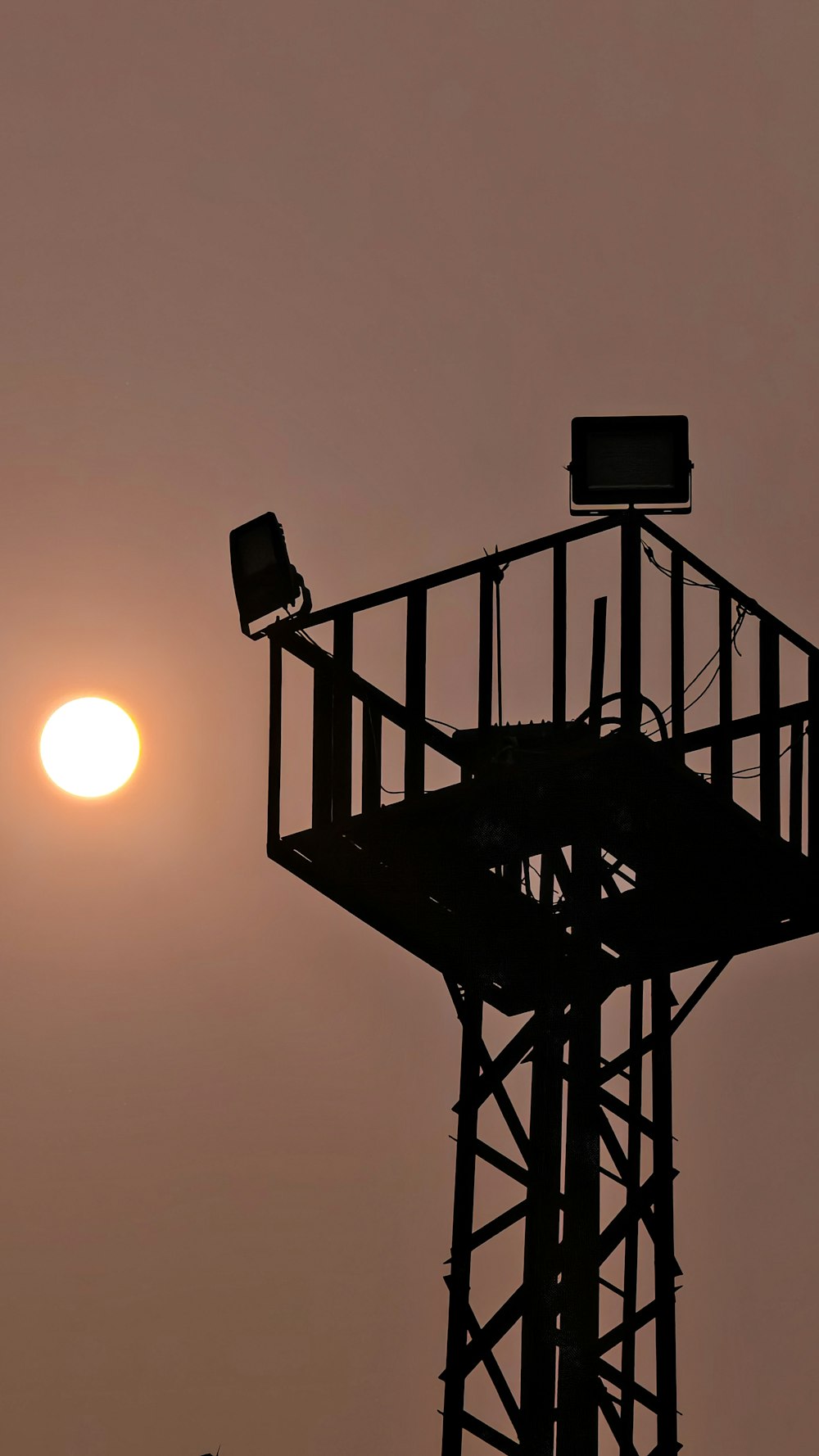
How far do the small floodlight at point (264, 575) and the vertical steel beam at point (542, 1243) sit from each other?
263 cm

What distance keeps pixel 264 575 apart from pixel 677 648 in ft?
7.49

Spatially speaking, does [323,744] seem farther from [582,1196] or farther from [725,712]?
[582,1196]

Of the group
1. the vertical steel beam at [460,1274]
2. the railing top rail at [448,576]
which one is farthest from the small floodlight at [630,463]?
the vertical steel beam at [460,1274]

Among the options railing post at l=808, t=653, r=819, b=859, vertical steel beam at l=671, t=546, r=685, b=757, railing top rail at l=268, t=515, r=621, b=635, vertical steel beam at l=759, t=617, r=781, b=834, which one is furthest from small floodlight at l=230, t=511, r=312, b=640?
railing post at l=808, t=653, r=819, b=859

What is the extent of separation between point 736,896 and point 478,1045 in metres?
1.65

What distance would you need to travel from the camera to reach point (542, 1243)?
420 inches

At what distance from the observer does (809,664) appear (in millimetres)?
11195

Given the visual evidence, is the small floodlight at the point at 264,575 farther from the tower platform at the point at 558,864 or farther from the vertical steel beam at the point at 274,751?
the tower platform at the point at 558,864

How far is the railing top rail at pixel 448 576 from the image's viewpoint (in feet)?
33.5

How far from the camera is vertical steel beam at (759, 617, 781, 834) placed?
10.7 m

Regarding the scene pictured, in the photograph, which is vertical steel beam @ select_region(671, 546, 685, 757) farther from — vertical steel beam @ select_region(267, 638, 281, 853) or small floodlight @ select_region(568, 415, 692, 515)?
vertical steel beam @ select_region(267, 638, 281, 853)

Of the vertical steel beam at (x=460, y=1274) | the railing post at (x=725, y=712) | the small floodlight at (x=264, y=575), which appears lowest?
the vertical steel beam at (x=460, y=1274)

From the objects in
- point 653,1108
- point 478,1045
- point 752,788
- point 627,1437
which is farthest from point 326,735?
point 752,788

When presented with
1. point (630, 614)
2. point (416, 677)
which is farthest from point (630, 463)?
point (416, 677)
